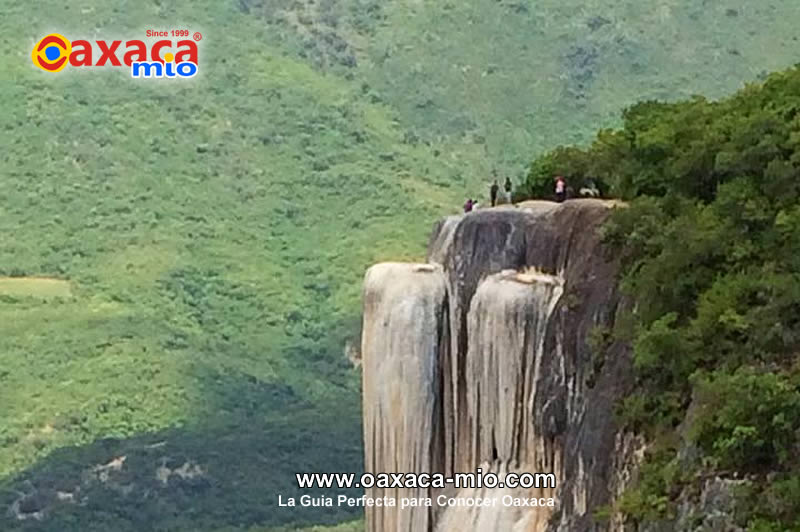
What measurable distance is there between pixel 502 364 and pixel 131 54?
39.3 metres

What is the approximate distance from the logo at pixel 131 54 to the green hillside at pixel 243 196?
907 millimetres

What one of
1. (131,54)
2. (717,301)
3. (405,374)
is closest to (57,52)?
(131,54)

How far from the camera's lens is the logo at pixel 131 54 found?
144 feet

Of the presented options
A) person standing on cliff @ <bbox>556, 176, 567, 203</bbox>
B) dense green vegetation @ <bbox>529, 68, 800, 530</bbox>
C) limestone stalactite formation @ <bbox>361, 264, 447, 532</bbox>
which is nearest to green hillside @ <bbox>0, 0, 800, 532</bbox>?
person standing on cliff @ <bbox>556, 176, 567, 203</bbox>

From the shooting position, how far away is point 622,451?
10.3 meters

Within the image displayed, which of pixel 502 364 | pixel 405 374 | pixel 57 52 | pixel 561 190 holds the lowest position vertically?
pixel 405 374

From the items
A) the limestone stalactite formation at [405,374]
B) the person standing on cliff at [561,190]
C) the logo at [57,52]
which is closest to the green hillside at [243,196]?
the logo at [57,52]

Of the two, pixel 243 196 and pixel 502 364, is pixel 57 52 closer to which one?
pixel 243 196

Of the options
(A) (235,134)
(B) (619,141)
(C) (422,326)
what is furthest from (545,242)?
(A) (235,134)

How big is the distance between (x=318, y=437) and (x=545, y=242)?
1212 inches

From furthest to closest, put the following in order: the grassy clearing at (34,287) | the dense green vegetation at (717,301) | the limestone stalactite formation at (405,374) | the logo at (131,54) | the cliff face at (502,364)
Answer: the grassy clearing at (34,287) → the logo at (131,54) → the limestone stalactite formation at (405,374) → the cliff face at (502,364) → the dense green vegetation at (717,301)

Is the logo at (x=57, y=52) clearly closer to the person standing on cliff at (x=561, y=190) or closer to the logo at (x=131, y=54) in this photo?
the logo at (x=131, y=54)

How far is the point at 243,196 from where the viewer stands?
5641 centimetres

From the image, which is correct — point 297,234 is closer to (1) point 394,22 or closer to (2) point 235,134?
(2) point 235,134
